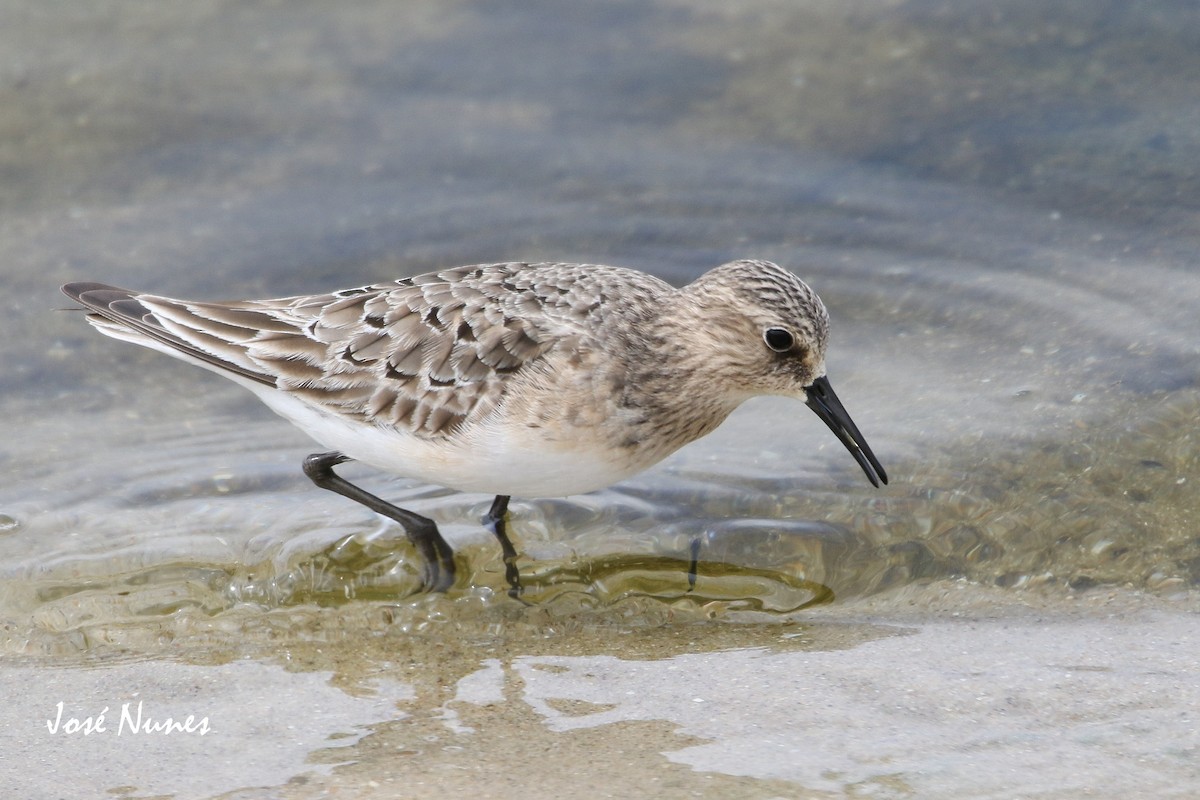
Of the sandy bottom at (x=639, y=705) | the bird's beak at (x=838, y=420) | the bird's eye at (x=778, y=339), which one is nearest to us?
the sandy bottom at (x=639, y=705)

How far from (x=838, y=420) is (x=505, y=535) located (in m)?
1.77

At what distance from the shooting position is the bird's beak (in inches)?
252

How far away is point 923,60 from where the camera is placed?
33.6 ft

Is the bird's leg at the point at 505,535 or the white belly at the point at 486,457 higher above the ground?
the white belly at the point at 486,457

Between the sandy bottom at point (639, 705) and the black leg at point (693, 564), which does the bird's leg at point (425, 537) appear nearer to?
the sandy bottom at point (639, 705)

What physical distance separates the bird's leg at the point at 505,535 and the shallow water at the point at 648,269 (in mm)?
76

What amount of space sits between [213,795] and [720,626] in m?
2.41

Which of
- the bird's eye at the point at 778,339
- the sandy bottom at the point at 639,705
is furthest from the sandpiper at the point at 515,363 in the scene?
the sandy bottom at the point at 639,705

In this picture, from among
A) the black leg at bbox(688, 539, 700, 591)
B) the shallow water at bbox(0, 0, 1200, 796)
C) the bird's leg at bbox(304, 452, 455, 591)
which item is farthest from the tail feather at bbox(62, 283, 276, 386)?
the black leg at bbox(688, 539, 700, 591)

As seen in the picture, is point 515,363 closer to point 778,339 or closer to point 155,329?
point 778,339

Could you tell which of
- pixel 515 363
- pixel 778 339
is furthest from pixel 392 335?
pixel 778 339

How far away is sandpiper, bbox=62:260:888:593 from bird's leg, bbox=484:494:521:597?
30 mm

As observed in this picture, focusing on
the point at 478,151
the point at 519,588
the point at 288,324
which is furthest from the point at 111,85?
the point at 519,588

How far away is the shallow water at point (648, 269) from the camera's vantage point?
6414 mm
